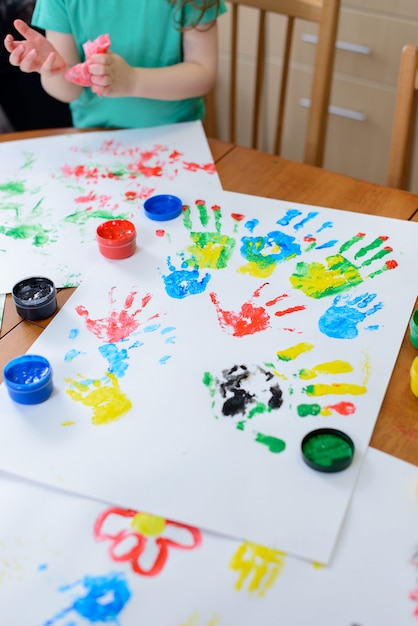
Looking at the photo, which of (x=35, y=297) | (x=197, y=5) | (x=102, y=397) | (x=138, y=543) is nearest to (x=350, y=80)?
(x=197, y=5)

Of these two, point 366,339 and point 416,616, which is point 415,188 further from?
point 416,616

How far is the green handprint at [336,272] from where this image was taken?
88 centimetres

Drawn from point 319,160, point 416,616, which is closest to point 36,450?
point 416,616

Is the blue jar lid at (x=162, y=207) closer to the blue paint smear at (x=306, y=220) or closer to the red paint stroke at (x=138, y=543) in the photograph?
the blue paint smear at (x=306, y=220)

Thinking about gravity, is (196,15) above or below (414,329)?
above

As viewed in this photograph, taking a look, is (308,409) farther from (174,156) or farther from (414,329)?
(174,156)

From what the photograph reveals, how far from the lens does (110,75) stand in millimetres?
1149

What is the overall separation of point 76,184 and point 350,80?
1.06 meters

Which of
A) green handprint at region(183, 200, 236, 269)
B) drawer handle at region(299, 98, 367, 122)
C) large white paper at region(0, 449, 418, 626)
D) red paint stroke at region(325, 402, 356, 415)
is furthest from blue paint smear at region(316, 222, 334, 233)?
drawer handle at region(299, 98, 367, 122)

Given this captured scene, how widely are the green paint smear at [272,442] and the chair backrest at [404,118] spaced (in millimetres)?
686

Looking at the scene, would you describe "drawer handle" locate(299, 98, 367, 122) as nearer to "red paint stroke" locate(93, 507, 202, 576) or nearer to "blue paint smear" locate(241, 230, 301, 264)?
"blue paint smear" locate(241, 230, 301, 264)

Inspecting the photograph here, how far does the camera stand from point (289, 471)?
65 centimetres

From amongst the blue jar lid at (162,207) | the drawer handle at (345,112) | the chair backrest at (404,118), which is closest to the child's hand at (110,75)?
the blue jar lid at (162,207)

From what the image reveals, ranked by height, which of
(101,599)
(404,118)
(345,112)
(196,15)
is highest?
(196,15)
